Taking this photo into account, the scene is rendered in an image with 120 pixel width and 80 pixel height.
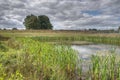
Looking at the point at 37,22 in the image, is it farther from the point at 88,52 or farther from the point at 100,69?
the point at 100,69

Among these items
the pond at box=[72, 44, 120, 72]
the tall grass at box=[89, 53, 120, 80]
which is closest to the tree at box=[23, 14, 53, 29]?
the pond at box=[72, 44, 120, 72]

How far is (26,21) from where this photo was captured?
89188 millimetres

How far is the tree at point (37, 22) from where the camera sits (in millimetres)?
86188

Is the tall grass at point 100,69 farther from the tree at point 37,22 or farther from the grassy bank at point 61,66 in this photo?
the tree at point 37,22

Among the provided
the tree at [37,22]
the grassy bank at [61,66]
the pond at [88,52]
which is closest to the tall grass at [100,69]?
the grassy bank at [61,66]

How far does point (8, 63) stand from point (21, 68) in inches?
43.5

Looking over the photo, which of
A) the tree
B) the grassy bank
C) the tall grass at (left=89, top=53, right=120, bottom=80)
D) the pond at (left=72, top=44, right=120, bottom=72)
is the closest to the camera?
the tall grass at (left=89, top=53, right=120, bottom=80)

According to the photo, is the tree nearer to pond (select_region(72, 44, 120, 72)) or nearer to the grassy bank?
pond (select_region(72, 44, 120, 72))

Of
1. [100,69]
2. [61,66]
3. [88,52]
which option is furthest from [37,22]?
[100,69]

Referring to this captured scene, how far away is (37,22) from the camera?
3457 inches

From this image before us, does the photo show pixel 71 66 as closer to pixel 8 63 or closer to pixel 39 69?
pixel 39 69

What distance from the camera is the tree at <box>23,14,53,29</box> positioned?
86.2 m

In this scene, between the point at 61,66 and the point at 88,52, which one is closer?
the point at 61,66

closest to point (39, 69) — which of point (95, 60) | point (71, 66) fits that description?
point (71, 66)
